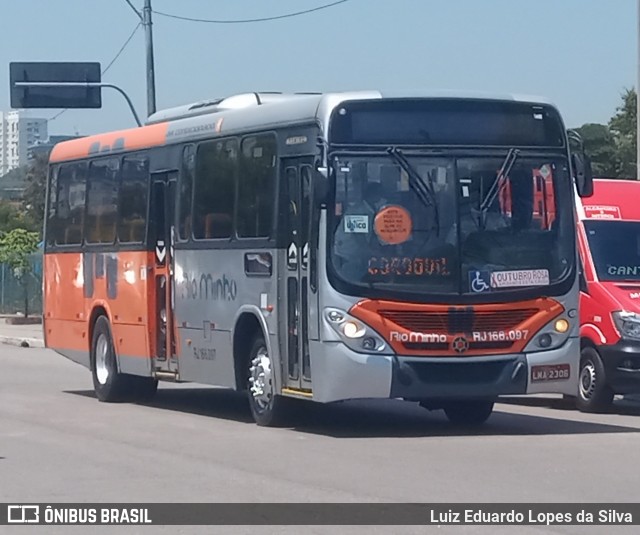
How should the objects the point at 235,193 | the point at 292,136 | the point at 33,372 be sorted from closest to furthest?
the point at 292,136
the point at 235,193
the point at 33,372

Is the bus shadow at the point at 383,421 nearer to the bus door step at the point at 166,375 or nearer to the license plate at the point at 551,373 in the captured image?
the bus door step at the point at 166,375

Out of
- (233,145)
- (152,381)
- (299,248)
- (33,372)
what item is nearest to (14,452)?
(299,248)

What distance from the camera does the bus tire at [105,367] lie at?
18.9m

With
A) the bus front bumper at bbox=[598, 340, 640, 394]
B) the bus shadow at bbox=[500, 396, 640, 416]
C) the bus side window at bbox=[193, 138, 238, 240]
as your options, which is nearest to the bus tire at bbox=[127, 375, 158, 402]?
the bus side window at bbox=[193, 138, 238, 240]

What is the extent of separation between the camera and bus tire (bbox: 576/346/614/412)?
16.6m

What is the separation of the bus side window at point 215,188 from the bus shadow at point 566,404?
4.79 m

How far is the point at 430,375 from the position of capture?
13766 millimetres

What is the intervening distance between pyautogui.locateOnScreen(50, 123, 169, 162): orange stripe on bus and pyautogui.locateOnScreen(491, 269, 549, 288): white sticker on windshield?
17.1ft

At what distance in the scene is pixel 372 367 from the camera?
1360cm

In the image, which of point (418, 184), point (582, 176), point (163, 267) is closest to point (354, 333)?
point (418, 184)

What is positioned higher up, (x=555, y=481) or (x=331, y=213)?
(x=331, y=213)

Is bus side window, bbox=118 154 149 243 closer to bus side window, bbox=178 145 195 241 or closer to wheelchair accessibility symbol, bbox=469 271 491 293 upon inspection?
bus side window, bbox=178 145 195 241

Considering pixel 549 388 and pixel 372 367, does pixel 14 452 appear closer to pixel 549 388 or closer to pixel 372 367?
pixel 372 367

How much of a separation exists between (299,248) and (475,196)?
174 centimetres
